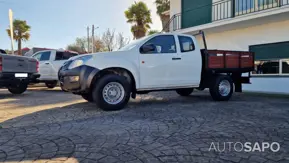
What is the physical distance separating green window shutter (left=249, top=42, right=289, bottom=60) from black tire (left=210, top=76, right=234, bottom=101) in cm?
416

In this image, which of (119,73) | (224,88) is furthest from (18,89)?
(224,88)

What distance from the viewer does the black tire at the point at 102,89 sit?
538 centimetres

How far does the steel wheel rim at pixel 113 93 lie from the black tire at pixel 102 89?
55 mm

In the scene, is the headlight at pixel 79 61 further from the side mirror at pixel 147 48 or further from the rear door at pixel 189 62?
Result: the rear door at pixel 189 62

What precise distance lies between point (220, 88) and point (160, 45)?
2.53 m

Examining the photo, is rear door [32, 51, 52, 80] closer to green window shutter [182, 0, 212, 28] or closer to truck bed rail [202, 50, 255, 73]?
truck bed rail [202, 50, 255, 73]

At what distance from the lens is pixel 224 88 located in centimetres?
744

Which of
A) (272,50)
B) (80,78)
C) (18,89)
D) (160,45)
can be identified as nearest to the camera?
(80,78)

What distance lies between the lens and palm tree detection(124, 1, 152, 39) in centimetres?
2325

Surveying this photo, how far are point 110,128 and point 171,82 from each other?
9.45 feet

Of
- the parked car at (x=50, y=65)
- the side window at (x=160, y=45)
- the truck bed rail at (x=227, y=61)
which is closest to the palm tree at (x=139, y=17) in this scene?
the parked car at (x=50, y=65)

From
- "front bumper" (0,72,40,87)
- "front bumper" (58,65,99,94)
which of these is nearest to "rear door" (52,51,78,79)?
"front bumper" (0,72,40,87)

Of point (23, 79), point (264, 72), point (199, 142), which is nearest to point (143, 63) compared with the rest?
point (199, 142)

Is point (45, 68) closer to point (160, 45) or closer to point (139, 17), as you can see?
point (160, 45)
